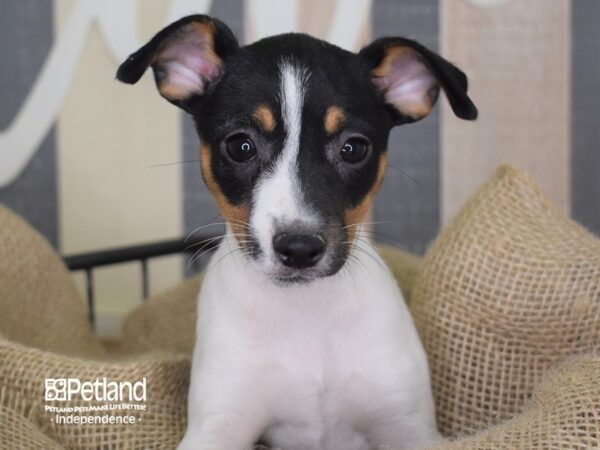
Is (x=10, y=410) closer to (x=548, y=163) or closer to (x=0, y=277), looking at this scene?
(x=0, y=277)

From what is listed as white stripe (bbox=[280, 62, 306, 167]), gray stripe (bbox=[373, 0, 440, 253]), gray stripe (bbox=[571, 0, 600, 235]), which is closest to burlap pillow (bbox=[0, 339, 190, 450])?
white stripe (bbox=[280, 62, 306, 167])

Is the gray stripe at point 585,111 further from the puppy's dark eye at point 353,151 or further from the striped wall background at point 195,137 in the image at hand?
the puppy's dark eye at point 353,151

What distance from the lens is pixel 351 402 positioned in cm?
239

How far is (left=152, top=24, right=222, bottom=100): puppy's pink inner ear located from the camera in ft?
7.82

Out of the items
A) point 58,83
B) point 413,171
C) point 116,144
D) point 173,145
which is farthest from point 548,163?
point 58,83

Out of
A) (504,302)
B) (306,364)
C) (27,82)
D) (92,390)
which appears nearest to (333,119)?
(306,364)

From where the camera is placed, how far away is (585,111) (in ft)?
13.7

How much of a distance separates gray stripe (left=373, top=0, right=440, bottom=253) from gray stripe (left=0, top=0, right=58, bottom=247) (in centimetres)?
152

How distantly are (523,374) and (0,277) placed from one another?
159 cm

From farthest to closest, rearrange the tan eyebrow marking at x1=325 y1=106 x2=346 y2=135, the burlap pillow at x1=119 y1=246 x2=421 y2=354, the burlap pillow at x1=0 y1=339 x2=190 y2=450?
the burlap pillow at x1=119 y1=246 x2=421 y2=354
the burlap pillow at x1=0 y1=339 x2=190 y2=450
the tan eyebrow marking at x1=325 y1=106 x2=346 y2=135

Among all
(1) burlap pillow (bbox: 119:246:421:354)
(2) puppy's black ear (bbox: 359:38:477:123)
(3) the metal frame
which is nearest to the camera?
(2) puppy's black ear (bbox: 359:38:477:123)

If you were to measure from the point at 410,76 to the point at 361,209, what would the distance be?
418 mm

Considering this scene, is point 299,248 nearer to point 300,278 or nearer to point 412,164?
point 300,278

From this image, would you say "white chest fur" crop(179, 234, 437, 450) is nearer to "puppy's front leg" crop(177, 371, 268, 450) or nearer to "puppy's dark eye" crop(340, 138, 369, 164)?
"puppy's front leg" crop(177, 371, 268, 450)
